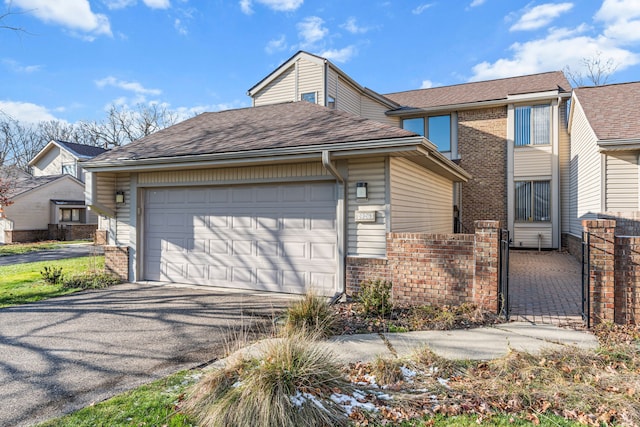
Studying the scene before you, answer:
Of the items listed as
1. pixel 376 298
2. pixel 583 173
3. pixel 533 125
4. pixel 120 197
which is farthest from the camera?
pixel 533 125

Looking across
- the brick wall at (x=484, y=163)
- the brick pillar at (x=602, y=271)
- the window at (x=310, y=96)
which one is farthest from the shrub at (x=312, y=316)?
the brick wall at (x=484, y=163)

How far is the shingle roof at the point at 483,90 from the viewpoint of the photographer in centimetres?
1633

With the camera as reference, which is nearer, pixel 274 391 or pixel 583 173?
pixel 274 391

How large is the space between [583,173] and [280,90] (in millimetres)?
11830

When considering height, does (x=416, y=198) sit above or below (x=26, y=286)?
above

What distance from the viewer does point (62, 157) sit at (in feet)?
100

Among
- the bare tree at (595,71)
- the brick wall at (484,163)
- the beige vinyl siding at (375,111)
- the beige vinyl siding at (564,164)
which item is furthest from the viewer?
the bare tree at (595,71)

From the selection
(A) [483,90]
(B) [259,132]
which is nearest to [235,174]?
(B) [259,132]

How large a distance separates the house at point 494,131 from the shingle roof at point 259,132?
561 centimetres

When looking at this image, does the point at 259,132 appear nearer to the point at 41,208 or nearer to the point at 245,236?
the point at 245,236

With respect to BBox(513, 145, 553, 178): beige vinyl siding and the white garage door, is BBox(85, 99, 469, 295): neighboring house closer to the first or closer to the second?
the white garage door

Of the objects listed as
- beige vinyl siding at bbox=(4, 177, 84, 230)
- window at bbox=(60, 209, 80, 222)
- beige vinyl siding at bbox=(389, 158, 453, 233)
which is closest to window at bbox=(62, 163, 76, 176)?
beige vinyl siding at bbox=(4, 177, 84, 230)

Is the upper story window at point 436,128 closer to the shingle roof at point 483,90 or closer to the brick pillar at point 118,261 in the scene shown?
the shingle roof at point 483,90

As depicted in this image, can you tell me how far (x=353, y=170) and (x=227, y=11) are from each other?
820cm
